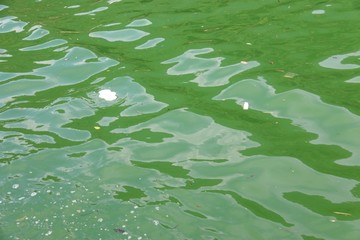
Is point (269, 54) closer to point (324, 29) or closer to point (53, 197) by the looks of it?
point (324, 29)

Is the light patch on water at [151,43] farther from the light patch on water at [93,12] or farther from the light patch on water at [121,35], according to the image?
the light patch on water at [93,12]

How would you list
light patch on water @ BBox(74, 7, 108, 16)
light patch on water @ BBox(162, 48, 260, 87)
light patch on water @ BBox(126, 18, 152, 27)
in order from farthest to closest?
1. light patch on water @ BBox(74, 7, 108, 16)
2. light patch on water @ BBox(126, 18, 152, 27)
3. light patch on water @ BBox(162, 48, 260, 87)

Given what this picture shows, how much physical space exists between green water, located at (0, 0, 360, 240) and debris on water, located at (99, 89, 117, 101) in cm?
4

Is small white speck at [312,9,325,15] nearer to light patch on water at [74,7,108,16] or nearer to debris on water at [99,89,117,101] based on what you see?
debris on water at [99,89,117,101]

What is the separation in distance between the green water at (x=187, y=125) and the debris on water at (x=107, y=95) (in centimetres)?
4

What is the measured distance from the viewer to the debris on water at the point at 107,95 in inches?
190

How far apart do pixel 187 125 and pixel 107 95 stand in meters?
0.91

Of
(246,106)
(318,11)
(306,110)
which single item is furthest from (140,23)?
(306,110)

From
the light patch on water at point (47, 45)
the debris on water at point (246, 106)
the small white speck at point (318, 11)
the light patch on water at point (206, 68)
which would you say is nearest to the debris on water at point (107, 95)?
the light patch on water at point (206, 68)

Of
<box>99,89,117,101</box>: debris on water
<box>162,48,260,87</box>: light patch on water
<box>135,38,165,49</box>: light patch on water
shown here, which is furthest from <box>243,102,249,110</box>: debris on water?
<box>135,38,165,49</box>: light patch on water

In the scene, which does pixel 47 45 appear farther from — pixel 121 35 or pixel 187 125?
pixel 187 125

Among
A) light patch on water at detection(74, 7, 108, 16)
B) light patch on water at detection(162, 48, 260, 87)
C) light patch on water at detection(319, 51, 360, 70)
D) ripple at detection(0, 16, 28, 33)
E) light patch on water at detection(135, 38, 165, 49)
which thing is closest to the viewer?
light patch on water at detection(319, 51, 360, 70)

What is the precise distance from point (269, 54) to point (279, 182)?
190 centimetres

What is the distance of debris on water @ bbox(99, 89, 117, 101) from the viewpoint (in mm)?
4816
